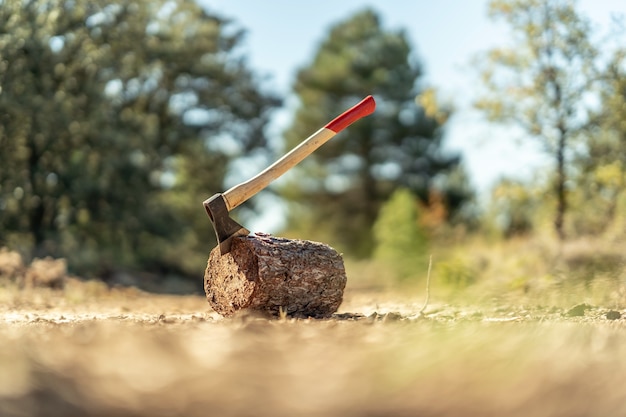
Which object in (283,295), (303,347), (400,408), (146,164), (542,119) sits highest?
(146,164)

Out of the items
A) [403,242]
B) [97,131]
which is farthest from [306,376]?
[403,242]

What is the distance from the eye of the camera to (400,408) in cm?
250

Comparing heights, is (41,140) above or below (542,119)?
above

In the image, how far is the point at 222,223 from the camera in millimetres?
5922

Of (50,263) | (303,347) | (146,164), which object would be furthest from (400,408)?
(146,164)

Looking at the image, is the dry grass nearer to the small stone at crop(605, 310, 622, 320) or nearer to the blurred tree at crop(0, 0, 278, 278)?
Result: the small stone at crop(605, 310, 622, 320)

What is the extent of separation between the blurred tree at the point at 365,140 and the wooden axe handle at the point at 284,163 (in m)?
22.7

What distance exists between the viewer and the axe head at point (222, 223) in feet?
19.1

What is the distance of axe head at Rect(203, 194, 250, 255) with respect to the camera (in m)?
5.82

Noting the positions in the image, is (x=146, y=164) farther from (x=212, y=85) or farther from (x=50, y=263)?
(x=50, y=263)

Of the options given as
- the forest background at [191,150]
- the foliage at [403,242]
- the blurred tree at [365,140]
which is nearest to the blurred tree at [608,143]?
the forest background at [191,150]

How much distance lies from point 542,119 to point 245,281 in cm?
1159

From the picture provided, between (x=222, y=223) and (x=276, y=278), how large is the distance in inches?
25.2

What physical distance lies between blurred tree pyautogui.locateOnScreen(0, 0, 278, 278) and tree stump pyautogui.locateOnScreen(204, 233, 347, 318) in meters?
10.1
